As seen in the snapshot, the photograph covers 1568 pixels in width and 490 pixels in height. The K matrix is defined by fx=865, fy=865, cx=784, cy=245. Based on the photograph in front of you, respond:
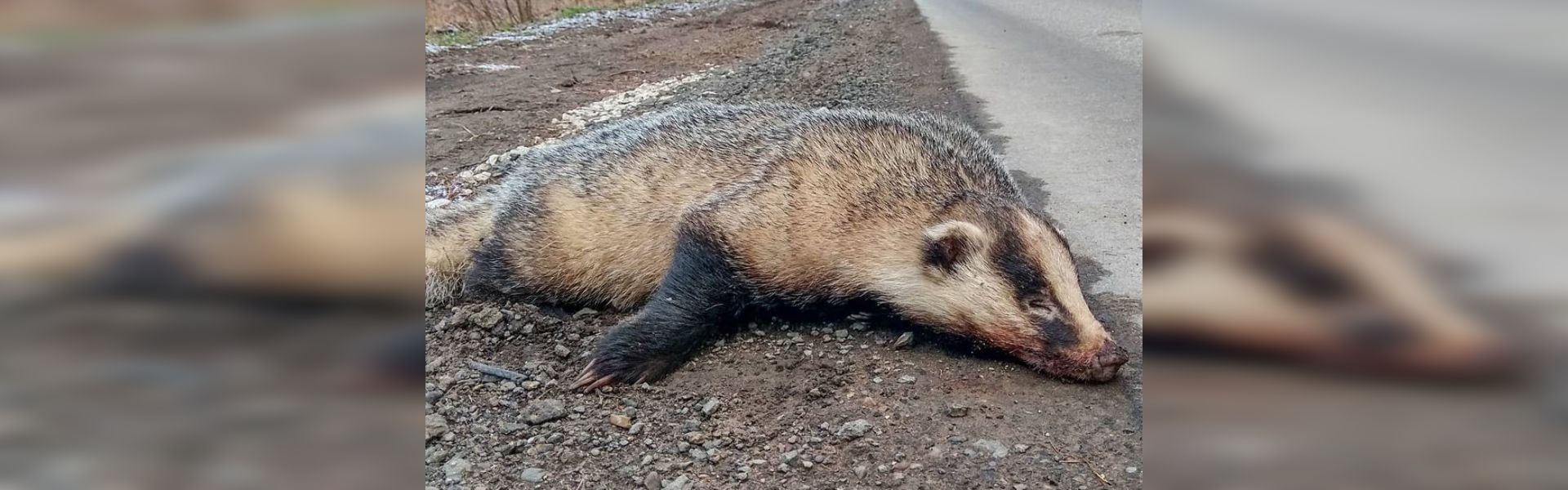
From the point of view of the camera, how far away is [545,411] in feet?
10.0

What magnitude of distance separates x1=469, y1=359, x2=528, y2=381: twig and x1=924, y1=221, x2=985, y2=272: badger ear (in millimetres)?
1672

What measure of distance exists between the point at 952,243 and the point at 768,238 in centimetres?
75

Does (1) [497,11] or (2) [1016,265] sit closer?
(2) [1016,265]

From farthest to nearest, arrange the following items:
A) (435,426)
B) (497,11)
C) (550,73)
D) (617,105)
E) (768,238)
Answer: (497,11) → (550,73) → (617,105) → (768,238) → (435,426)

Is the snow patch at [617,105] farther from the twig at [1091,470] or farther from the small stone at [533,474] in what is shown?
the twig at [1091,470]

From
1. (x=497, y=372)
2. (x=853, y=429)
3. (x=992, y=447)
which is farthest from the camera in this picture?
(x=497, y=372)

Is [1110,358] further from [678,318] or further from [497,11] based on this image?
[497,11]

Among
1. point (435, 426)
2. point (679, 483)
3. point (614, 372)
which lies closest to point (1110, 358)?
point (679, 483)

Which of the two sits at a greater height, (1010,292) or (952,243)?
(952,243)
